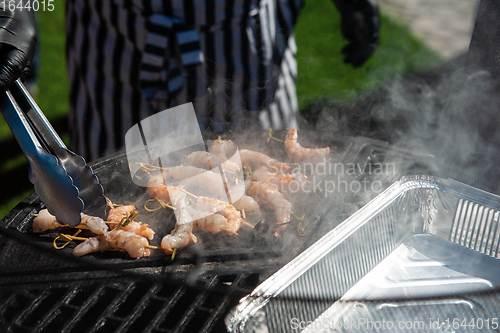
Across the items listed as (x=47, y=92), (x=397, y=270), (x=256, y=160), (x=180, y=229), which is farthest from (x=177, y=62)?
(x=47, y=92)

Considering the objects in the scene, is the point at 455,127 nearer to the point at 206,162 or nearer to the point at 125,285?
the point at 206,162

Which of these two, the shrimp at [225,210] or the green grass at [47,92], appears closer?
the shrimp at [225,210]

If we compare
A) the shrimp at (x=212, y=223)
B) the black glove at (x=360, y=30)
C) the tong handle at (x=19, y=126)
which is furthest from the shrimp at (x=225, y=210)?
the black glove at (x=360, y=30)

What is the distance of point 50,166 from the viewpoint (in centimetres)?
148

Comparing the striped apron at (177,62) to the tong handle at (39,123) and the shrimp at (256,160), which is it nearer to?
the shrimp at (256,160)

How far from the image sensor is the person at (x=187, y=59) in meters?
2.38

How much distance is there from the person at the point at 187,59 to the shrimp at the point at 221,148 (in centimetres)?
26

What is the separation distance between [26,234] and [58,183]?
1.53 feet

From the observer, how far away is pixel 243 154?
2250 millimetres

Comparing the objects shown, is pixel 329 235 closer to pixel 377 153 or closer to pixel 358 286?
pixel 358 286

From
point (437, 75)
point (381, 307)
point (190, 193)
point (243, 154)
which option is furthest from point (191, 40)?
point (437, 75)

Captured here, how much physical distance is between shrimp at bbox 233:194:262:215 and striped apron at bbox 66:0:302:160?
2.21 ft

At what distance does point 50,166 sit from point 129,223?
45 cm

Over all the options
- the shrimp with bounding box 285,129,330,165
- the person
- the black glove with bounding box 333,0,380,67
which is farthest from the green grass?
the black glove with bounding box 333,0,380,67
